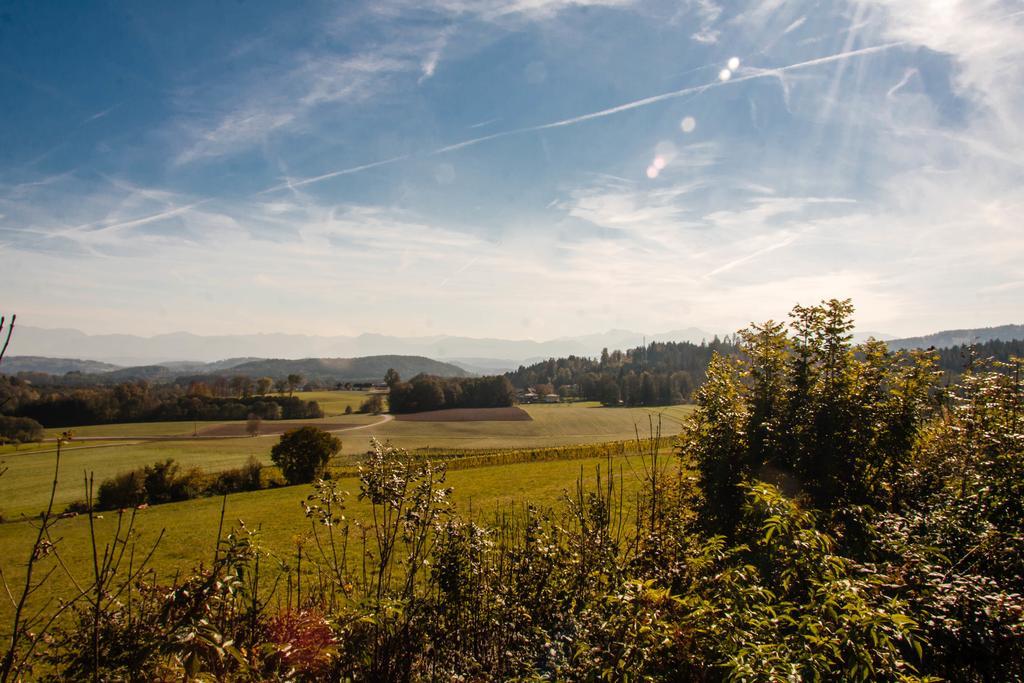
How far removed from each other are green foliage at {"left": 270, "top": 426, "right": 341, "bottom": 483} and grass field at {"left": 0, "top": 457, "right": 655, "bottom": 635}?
182 cm

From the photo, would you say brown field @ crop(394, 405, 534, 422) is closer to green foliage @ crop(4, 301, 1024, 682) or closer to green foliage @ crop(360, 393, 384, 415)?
green foliage @ crop(360, 393, 384, 415)

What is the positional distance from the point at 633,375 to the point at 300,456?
278 feet

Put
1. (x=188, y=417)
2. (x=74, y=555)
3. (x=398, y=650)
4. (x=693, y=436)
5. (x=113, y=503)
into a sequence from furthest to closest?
(x=188, y=417) < (x=113, y=503) < (x=74, y=555) < (x=693, y=436) < (x=398, y=650)

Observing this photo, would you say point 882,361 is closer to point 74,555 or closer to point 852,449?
point 852,449

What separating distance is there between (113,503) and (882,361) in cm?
3180

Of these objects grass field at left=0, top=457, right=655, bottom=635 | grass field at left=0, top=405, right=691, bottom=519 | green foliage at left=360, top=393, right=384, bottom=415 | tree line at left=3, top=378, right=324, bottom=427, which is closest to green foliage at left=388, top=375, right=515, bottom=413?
green foliage at left=360, top=393, right=384, bottom=415

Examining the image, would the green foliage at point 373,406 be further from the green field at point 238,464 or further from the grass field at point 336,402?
the green field at point 238,464

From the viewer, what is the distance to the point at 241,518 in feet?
65.4

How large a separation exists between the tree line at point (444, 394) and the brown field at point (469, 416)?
14.7 ft

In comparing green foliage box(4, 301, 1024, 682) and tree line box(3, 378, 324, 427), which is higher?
green foliage box(4, 301, 1024, 682)

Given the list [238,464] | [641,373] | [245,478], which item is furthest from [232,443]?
[641,373]

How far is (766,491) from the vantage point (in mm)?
4660

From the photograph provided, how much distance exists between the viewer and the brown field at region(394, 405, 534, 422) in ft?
213

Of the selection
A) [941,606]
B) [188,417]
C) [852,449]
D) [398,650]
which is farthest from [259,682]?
[188,417]
